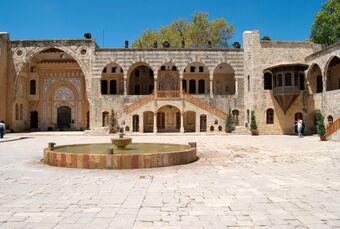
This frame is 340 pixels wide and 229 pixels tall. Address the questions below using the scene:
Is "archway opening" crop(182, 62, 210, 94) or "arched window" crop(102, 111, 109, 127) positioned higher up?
"archway opening" crop(182, 62, 210, 94)

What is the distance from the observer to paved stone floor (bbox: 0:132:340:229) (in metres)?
4.49

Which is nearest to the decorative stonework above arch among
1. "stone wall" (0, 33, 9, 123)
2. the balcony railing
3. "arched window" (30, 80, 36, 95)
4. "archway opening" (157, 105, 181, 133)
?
"arched window" (30, 80, 36, 95)

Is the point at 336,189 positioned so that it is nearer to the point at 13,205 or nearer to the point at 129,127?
the point at 13,205

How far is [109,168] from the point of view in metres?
8.93

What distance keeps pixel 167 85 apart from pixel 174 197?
2730cm

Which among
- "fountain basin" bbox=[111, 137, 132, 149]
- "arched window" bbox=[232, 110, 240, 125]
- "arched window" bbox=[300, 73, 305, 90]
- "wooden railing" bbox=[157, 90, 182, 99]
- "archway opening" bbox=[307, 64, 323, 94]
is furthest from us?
"arched window" bbox=[232, 110, 240, 125]

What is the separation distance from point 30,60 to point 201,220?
32112 mm

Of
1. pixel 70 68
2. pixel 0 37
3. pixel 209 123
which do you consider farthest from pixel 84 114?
pixel 209 123

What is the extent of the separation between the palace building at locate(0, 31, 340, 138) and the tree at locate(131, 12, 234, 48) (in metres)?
7.97

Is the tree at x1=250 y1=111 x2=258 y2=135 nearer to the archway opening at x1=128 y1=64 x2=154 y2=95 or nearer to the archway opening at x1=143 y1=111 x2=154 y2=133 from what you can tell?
the archway opening at x1=143 y1=111 x2=154 y2=133

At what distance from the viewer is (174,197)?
579 cm

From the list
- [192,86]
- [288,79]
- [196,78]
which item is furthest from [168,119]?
[288,79]

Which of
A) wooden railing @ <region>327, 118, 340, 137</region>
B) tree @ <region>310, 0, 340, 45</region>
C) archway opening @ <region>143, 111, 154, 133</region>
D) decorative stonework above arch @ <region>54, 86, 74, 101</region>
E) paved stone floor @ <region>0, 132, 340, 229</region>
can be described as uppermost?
tree @ <region>310, 0, 340, 45</region>

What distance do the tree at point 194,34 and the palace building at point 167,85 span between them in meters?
7.97
